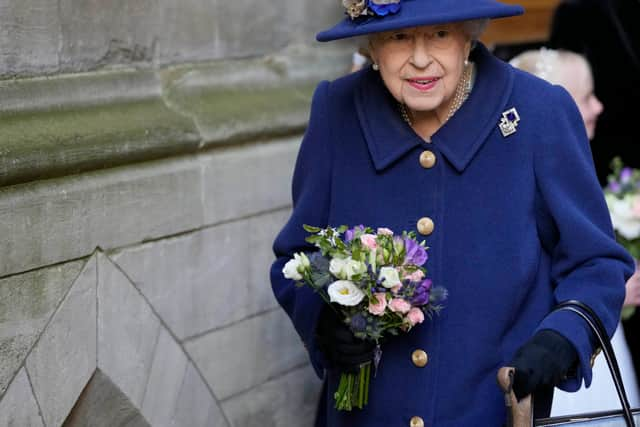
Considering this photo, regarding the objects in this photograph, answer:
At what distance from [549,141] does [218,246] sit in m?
1.28

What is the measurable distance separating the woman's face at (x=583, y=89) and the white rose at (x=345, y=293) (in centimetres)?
216

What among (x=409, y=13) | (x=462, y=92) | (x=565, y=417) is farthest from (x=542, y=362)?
(x=409, y=13)

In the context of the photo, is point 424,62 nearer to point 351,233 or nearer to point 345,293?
point 351,233

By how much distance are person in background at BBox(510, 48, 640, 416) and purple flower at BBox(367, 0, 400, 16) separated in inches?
57.0

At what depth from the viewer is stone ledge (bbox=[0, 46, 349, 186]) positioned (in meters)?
3.35

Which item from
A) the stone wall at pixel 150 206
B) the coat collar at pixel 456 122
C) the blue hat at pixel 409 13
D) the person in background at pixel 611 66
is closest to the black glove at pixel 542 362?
the coat collar at pixel 456 122

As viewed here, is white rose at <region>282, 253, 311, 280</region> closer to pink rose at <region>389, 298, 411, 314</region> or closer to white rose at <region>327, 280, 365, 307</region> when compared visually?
white rose at <region>327, 280, 365, 307</region>

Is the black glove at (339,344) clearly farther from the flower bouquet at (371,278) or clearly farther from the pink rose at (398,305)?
the pink rose at (398,305)

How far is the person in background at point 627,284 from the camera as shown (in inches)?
168

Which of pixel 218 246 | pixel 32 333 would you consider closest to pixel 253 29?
pixel 218 246

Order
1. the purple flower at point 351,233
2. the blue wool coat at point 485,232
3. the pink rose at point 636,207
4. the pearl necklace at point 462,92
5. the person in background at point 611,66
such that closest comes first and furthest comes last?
the purple flower at point 351,233 → the blue wool coat at point 485,232 → the pearl necklace at point 462,92 → the pink rose at point 636,207 → the person in background at point 611,66

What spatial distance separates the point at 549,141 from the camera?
320 centimetres

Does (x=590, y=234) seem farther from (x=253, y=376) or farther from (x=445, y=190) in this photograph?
(x=253, y=376)

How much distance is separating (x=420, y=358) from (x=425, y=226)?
0.33 m
